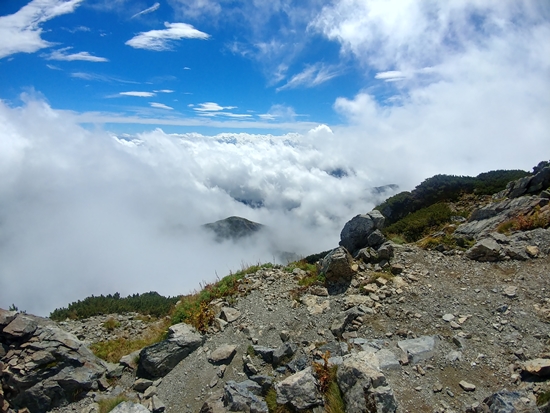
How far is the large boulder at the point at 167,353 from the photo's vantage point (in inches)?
391

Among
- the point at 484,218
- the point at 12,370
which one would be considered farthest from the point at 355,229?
the point at 12,370

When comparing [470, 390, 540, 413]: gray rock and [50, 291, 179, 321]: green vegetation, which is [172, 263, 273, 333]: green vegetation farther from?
[470, 390, 540, 413]: gray rock

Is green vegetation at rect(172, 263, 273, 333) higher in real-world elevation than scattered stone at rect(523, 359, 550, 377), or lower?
higher

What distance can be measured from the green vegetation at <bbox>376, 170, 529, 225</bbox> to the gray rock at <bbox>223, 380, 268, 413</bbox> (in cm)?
2930

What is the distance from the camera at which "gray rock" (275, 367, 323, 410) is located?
698 centimetres

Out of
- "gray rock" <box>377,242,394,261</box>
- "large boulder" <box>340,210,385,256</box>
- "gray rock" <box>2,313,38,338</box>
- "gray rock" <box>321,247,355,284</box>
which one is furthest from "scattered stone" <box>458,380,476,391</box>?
"gray rock" <box>2,313,38,338</box>

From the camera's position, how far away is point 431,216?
2677cm

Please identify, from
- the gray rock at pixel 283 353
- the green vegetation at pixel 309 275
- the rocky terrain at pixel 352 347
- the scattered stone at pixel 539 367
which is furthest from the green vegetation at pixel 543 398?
the green vegetation at pixel 309 275

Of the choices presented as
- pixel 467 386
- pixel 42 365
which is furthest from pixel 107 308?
pixel 467 386

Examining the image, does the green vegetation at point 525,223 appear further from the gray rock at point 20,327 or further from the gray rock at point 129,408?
the gray rock at point 20,327

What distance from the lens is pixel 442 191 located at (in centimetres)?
3594

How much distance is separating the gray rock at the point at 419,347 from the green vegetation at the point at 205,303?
263 inches

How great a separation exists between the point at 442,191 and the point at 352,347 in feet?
106

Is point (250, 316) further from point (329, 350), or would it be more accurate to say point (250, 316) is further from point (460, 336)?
point (460, 336)
